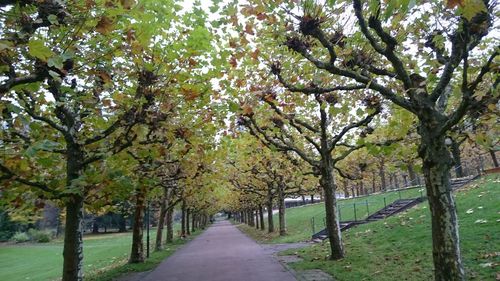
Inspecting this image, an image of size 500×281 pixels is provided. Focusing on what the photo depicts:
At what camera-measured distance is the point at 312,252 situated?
15953 millimetres

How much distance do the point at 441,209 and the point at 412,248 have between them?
691 cm

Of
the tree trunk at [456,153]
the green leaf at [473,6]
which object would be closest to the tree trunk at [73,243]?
the tree trunk at [456,153]

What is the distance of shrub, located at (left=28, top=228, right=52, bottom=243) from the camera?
5372 cm

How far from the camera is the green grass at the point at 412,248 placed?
30.8 feet

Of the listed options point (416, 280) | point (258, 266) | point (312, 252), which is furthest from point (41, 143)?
point (312, 252)

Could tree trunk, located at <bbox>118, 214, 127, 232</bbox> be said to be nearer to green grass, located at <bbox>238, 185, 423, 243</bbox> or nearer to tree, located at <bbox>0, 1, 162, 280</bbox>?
green grass, located at <bbox>238, 185, 423, 243</bbox>

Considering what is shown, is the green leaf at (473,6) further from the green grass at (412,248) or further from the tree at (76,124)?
the green grass at (412,248)

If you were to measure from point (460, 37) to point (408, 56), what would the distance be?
4.02 meters

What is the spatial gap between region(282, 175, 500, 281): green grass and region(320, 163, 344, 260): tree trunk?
1.28ft

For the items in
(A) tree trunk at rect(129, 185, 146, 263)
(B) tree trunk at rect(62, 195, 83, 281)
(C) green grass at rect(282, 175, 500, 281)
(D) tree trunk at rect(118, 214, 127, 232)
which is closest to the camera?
(B) tree trunk at rect(62, 195, 83, 281)

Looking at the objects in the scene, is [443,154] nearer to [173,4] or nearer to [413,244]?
[173,4]

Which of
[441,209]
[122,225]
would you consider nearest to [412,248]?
[441,209]

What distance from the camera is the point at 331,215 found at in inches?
532

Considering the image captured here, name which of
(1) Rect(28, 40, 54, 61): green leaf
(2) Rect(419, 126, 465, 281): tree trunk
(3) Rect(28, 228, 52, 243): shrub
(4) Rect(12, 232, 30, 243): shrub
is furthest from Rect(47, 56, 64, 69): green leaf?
(4) Rect(12, 232, 30, 243): shrub
